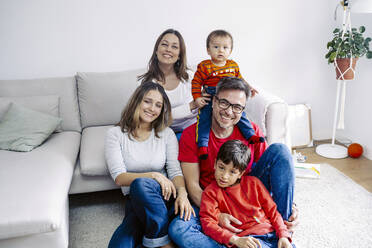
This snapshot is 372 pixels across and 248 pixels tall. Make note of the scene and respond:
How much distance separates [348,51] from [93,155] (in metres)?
2.12

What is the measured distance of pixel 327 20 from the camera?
2.91 m

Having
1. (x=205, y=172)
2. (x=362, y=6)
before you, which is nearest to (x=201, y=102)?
(x=205, y=172)

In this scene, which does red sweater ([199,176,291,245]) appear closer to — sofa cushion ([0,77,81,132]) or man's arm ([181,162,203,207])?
man's arm ([181,162,203,207])

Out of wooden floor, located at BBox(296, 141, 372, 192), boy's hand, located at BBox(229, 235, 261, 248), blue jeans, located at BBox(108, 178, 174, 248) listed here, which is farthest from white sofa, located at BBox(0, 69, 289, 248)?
boy's hand, located at BBox(229, 235, 261, 248)

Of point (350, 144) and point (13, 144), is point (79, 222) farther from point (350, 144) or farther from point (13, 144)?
point (350, 144)

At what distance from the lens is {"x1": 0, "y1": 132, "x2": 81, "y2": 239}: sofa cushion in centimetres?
138

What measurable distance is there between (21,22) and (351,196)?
272 cm

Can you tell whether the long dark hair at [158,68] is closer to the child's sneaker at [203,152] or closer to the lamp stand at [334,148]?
the child's sneaker at [203,152]

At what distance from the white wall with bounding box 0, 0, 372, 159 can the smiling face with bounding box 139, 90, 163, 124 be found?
3.54ft

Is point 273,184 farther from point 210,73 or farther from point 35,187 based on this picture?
point 35,187

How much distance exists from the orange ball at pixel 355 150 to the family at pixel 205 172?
4.46ft

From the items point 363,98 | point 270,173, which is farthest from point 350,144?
point 270,173

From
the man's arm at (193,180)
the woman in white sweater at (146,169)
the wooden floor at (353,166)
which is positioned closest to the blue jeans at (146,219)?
the woman in white sweater at (146,169)

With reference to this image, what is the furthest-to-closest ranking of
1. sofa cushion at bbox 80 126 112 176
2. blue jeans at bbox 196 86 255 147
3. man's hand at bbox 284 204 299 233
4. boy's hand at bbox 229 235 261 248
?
sofa cushion at bbox 80 126 112 176 < blue jeans at bbox 196 86 255 147 < man's hand at bbox 284 204 299 233 < boy's hand at bbox 229 235 261 248
